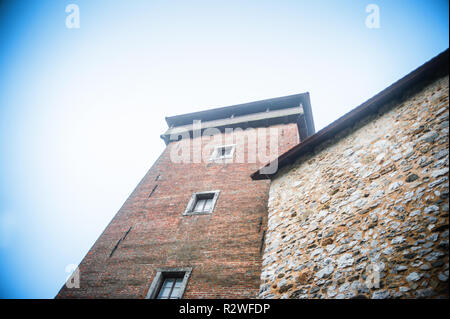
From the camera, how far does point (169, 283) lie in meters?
6.40

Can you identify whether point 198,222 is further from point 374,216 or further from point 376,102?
point 376,102

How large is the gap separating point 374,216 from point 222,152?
8.08 meters

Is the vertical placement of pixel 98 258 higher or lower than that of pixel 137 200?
lower

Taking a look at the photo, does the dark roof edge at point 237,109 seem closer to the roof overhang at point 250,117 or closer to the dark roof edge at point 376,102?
the roof overhang at point 250,117

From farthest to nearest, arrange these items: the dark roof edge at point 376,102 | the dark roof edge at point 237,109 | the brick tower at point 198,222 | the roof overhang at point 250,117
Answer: the dark roof edge at point 237,109
the roof overhang at point 250,117
the brick tower at point 198,222
the dark roof edge at point 376,102

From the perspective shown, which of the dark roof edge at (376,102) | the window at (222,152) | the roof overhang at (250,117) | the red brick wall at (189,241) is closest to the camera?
the dark roof edge at (376,102)

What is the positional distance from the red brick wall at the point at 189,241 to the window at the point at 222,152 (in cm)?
71

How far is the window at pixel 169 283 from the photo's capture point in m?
6.03

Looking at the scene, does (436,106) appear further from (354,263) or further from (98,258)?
(98,258)

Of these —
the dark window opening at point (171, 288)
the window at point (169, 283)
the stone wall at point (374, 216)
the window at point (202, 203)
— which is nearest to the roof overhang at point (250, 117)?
the window at point (202, 203)
